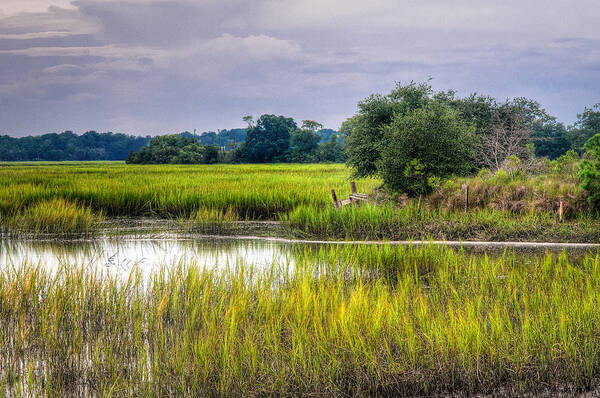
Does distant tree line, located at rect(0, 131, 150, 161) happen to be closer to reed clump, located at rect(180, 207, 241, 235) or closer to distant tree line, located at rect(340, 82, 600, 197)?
distant tree line, located at rect(340, 82, 600, 197)

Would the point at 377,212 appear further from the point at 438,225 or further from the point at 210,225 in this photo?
the point at 210,225

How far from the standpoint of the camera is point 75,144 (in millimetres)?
116250

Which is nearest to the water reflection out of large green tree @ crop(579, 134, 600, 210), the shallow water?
the shallow water

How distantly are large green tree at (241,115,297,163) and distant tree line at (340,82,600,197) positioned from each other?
50718 millimetres

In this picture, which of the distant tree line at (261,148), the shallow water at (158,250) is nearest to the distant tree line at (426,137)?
the shallow water at (158,250)

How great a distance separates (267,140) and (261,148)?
1.81m

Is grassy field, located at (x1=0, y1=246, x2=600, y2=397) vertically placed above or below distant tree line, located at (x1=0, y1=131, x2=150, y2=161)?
below

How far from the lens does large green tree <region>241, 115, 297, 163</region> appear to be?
76.4 metres

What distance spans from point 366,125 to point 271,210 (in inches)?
229

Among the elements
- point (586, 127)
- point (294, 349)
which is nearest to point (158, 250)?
point (294, 349)

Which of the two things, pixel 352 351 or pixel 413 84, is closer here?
pixel 352 351

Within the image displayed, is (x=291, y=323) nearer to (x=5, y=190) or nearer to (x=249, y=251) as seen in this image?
(x=249, y=251)

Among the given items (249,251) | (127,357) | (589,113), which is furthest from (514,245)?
(589,113)

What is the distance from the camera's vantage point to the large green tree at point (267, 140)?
3009 inches
